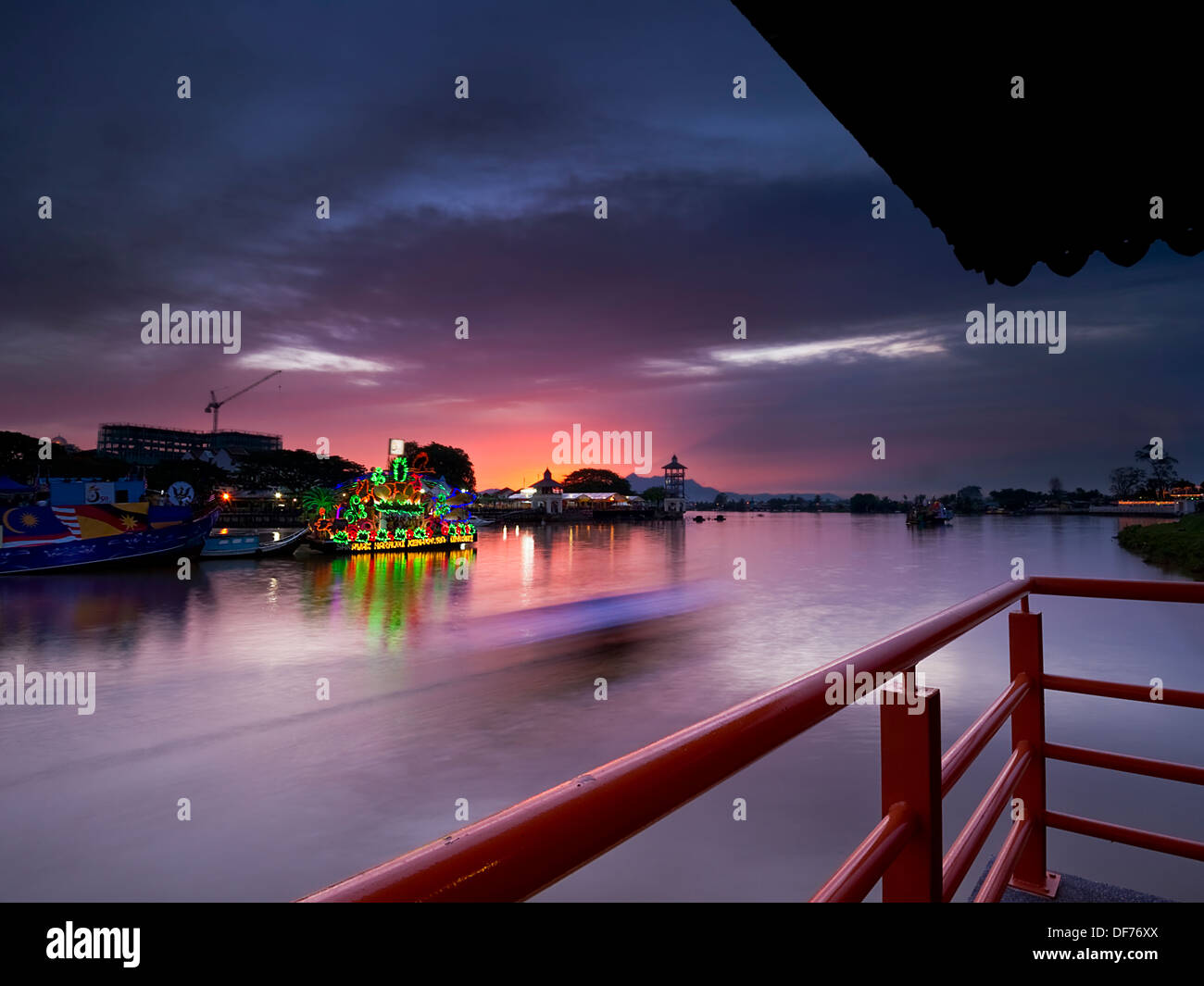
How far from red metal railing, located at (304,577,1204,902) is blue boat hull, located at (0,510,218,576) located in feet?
84.2

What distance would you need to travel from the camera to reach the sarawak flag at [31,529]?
20656 millimetres

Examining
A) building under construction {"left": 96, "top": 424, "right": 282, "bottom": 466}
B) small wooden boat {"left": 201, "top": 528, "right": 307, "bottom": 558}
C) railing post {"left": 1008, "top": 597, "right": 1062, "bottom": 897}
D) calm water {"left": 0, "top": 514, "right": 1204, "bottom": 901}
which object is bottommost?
calm water {"left": 0, "top": 514, "right": 1204, "bottom": 901}

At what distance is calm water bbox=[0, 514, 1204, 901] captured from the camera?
15.6 feet

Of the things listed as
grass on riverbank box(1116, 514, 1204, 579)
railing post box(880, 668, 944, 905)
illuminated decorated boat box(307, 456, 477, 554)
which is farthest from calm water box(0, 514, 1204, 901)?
illuminated decorated boat box(307, 456, 477, 554)

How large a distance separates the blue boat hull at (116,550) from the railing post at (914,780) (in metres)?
26.0

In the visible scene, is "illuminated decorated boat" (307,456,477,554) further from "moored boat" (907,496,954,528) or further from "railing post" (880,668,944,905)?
"moored boat" (907,496,954,528)

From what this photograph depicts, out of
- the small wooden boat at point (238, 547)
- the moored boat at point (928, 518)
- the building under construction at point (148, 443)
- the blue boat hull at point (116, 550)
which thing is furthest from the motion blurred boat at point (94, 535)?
the building under construction at point (148, 443)

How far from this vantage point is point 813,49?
162 cm

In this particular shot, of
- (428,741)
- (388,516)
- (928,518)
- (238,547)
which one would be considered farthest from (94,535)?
(928,518)

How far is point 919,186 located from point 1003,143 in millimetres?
275

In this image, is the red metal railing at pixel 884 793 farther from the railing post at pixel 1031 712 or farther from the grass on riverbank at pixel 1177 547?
the grass on riverbank at pixel 1177 547

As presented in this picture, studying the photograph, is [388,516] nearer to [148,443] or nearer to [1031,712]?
[1031,712]
